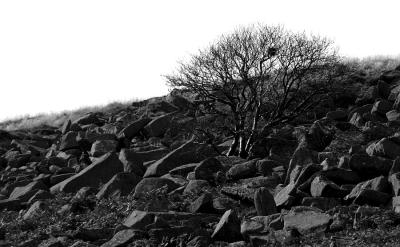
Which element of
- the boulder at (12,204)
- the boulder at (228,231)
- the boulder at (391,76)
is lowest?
the boulder at (12,204)

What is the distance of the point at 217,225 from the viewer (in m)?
11.5

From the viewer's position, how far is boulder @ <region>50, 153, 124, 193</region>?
1744 cm

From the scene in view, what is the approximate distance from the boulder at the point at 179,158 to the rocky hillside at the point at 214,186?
0.10 ft

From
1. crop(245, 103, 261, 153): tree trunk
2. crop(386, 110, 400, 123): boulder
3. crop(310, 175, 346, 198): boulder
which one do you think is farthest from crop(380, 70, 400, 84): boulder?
crop(310, 175, 346, 198): boulder

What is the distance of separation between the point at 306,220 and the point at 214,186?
451cm

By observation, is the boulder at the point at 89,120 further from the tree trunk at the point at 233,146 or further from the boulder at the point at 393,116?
the boulder at the point at 393,116

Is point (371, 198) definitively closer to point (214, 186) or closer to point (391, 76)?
point (214, 186)

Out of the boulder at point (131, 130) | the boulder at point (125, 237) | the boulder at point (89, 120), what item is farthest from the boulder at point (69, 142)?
the boulder at point (125, 237)

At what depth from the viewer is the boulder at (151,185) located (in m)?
15.2

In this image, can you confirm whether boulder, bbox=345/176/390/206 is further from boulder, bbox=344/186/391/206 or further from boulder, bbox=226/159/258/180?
boulder, bbox=226/159/258/180

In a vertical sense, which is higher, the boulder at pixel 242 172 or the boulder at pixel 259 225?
the boulder at pixel 242 172

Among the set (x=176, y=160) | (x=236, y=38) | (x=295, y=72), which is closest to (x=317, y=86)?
(x=295, y=72)

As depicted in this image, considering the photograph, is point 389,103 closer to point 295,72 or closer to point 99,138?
point 295,72

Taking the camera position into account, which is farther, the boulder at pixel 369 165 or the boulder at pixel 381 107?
the boulder at pixel 381 107
